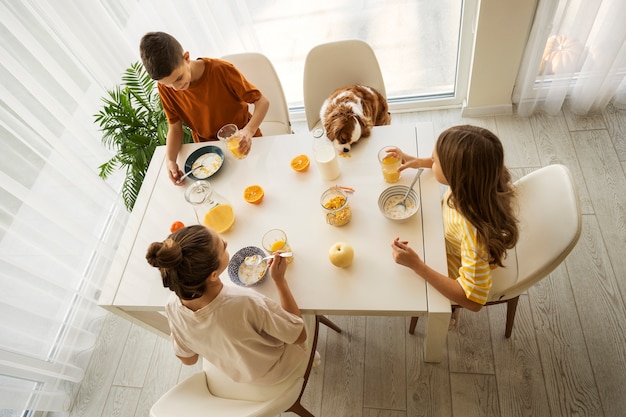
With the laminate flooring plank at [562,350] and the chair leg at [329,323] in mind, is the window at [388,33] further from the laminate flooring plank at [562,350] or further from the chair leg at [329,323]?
the chair leg at [329,323]

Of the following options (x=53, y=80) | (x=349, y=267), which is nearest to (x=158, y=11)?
(x=53, y=80)

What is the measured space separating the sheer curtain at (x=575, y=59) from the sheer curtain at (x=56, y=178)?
6.13ft

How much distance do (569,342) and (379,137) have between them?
1223 millimetres

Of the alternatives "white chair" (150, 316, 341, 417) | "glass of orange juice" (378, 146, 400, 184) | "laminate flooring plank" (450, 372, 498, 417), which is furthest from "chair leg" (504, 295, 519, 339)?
"white chair" (150, 316, 341, 417)

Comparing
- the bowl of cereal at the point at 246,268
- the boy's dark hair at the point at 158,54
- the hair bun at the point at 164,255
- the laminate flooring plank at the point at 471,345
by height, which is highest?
the boy's dark hair at the point at 158,54

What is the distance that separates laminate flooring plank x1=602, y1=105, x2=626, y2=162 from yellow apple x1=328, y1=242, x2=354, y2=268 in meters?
1.89

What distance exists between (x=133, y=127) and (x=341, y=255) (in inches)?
61.3

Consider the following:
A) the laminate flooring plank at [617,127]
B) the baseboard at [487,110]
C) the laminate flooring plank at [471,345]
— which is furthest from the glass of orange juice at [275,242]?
the laminate flooring plank at [617,127]

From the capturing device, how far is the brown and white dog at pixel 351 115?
1.54m

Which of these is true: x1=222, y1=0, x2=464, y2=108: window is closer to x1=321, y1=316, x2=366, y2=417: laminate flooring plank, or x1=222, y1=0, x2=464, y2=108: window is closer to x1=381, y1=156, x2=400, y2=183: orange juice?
x1=381, y1=156, x2=400, y2=183: orange juice

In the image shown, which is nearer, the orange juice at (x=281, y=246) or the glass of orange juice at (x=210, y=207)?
the orange juice at (x=281, y=246)

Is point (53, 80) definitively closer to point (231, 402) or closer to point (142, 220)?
point (142, 220)

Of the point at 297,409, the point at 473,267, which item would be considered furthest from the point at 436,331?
the point at 297,409

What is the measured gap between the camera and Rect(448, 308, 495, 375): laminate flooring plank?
68.1 inches
